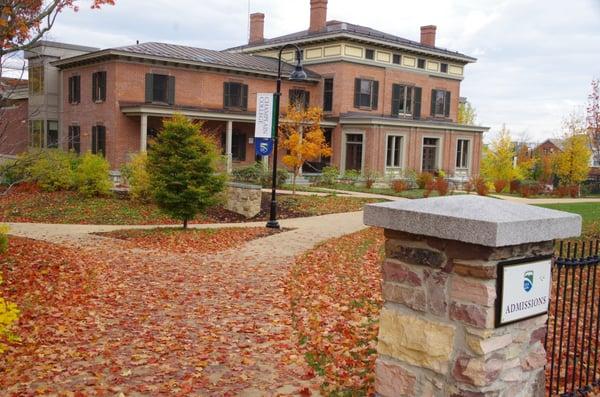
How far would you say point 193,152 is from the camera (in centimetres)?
1543

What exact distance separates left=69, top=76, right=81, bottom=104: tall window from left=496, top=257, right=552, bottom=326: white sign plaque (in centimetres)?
3292

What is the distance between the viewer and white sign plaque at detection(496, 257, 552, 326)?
148 inches

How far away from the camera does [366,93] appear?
3872 centimetres

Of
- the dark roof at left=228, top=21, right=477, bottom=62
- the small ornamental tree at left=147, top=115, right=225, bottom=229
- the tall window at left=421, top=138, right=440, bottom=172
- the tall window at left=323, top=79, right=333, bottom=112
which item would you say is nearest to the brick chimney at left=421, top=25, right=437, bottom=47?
the dark roof at left=228, top=21, right=477, bottom=62

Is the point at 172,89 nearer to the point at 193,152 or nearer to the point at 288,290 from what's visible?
the point at 193,152

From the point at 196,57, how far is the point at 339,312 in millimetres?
27328

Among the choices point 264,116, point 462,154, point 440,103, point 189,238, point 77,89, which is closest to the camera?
point 189,238

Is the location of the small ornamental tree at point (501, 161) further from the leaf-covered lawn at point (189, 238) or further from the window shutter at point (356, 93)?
the leaf-covered lawn at point (189, 238)

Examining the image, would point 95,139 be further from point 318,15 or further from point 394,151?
point 394,151

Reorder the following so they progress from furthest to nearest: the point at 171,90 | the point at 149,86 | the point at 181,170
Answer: the point at 171,90, the point at 149,86, the point at 181,170

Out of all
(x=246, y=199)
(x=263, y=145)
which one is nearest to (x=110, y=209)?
(x=246, y=199)

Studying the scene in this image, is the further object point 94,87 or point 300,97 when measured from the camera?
point 300,97

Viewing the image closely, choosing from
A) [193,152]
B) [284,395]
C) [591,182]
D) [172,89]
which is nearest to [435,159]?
[591,182]

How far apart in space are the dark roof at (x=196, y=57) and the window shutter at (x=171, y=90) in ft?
3.55
